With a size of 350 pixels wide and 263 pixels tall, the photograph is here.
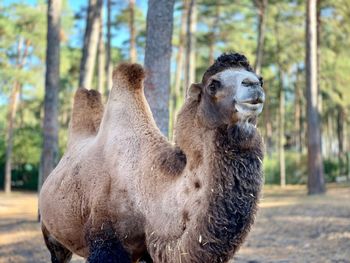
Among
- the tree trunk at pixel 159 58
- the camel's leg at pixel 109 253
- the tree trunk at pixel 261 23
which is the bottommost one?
the camel's leg at pixel 109 253

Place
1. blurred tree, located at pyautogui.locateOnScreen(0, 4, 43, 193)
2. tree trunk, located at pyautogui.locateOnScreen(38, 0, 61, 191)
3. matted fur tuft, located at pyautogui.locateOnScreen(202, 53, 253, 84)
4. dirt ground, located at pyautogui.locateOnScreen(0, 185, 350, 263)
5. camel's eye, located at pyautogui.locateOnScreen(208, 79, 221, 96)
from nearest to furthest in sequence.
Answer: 1. camel's eye, located at pyautogui.locateOnScreen(208, 79, 221, 96)
2. matted fur tuft, located at pyautogui.locateOnScreen(202, 53, 253, 84)
3. dirt ground, located at pyautogui.locateOnScreen(0, 185, 350, 263)
4. tree trunk, located at pyautogui.locateOnScreen(38, 0, 61, 191)
5. blurred tree, located at pyautogui.locateOnScreen(0, 4, 43, 193)

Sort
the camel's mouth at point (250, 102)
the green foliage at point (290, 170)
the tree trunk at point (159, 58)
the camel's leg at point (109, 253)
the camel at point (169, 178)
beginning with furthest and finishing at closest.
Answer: the green foliage at point (290, 170)
the tree trunk at point (159, 58)
the camel's leg at point (109, 253)
the camel at point (169, 178)
the camel's mouth at point (250, 102)

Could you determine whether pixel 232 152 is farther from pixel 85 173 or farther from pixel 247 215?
pixel 85 173

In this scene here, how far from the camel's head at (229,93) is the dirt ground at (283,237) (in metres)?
2.92

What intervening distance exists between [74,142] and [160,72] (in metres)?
2.08

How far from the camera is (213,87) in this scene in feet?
10.4

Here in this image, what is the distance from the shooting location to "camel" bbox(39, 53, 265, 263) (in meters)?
3.00

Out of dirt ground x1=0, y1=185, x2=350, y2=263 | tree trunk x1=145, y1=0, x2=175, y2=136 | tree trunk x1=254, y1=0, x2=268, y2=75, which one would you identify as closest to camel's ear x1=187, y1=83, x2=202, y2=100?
dirt ground x1=0, y1=185, x2=350, y2=263

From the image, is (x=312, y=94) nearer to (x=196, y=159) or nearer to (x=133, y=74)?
(x=133, y=74)

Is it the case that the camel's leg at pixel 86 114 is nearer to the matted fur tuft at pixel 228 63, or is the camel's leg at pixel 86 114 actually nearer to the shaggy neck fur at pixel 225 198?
the matted fur tuft at pixel 228 63

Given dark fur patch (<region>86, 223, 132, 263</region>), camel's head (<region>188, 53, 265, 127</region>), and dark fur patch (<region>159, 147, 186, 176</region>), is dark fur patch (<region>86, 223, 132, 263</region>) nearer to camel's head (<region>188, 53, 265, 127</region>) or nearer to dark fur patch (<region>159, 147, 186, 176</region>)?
dark fur patch (<region>159, 147, 186, 176</region>)

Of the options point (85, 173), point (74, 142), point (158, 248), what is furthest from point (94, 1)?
point (158, 248)

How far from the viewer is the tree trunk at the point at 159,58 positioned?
277 inches

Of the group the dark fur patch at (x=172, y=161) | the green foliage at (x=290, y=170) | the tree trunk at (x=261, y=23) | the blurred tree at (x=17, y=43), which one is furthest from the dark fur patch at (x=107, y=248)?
the green foliage at (x=290, y=170)
